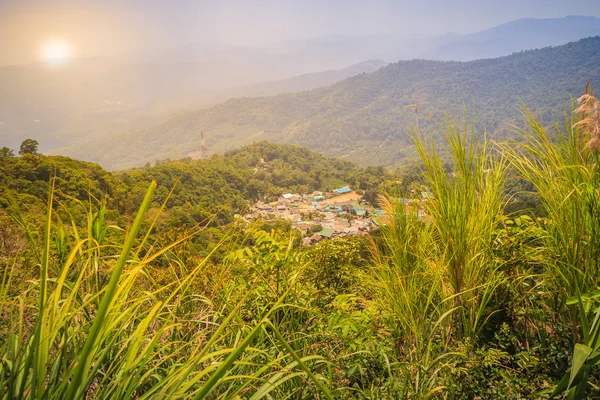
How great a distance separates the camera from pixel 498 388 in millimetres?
848

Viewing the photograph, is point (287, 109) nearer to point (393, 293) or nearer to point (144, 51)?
point (393, 293)

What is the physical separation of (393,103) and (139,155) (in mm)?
77311

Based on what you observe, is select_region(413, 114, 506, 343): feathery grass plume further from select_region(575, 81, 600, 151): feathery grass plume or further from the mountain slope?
the mountain slope

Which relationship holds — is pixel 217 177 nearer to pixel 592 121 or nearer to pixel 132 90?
pixel 592 121

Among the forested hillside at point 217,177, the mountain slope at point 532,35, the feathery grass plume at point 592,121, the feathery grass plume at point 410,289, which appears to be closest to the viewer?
the feathery grass plume at point 592,121

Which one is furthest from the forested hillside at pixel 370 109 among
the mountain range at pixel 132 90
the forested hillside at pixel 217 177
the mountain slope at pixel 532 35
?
the mountain slope at pixel 532 35

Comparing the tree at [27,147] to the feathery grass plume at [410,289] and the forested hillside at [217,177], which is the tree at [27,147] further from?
the feathery grass plume at [410,289]

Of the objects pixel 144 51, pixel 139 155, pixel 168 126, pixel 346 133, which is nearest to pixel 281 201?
pixel 346 133

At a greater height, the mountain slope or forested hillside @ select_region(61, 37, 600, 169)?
the mountain slope

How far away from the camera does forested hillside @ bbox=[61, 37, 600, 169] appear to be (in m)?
69.3

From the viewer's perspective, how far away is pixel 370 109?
3885 inches

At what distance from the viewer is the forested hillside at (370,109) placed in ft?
227

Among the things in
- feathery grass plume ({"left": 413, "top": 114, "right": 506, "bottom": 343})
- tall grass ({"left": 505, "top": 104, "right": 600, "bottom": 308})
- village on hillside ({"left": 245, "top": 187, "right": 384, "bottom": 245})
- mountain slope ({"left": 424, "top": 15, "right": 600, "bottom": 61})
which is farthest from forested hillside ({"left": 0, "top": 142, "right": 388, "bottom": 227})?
mountain slope ({"left": 424, "top": 15, "right": 600, "bottom": 61})

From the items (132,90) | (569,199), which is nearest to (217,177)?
(569,199)
